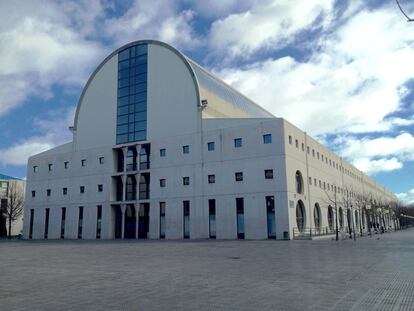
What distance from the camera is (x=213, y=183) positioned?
43.1 m

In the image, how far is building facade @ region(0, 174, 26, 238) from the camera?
70338mm

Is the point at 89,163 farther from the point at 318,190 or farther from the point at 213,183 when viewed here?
the point at 318,190

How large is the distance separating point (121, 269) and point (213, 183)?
29595 mm

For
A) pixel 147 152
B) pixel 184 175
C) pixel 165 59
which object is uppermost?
pixel 165 59

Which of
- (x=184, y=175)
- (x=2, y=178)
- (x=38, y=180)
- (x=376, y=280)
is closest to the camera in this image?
(x=376, y=280)

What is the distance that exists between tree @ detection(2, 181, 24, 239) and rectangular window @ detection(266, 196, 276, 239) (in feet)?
147

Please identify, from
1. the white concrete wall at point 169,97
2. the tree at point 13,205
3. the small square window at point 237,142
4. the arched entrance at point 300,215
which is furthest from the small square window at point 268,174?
the tree at point 13,205

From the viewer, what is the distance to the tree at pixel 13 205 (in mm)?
65700

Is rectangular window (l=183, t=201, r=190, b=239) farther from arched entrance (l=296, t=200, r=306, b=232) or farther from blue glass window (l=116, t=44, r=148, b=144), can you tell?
arched entrance (l=296, t=200, r=306, b=232)

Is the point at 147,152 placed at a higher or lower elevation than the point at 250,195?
higher

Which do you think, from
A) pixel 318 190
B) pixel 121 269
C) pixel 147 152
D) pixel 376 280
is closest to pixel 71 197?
pixel 147 152

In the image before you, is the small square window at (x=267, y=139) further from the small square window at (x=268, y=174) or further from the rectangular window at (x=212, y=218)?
the rectangular window at (x=212, y=218)

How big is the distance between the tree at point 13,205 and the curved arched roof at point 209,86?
833 inches

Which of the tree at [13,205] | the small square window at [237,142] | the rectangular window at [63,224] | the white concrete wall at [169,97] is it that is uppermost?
the white concrete wall at [169,97]
